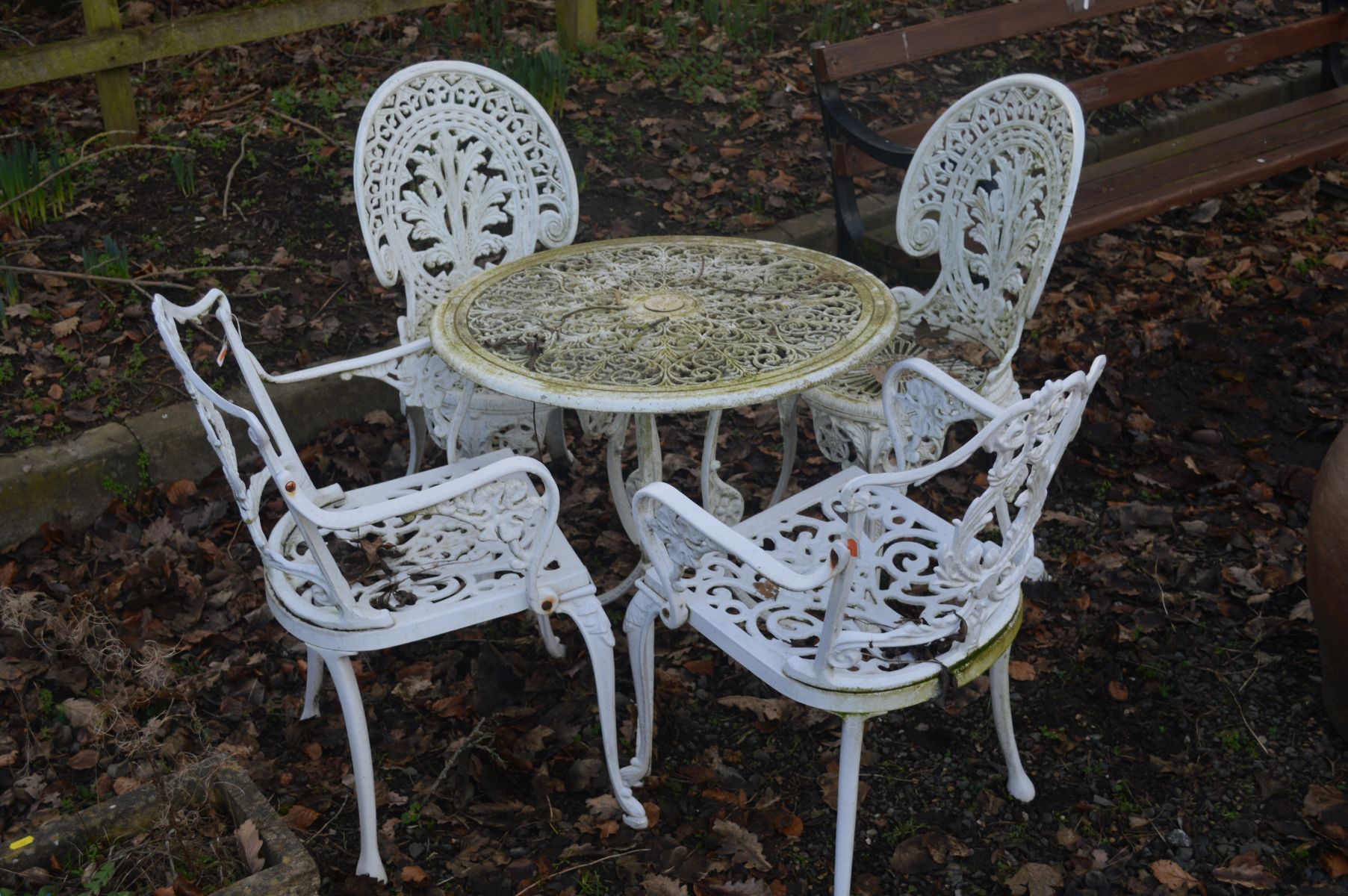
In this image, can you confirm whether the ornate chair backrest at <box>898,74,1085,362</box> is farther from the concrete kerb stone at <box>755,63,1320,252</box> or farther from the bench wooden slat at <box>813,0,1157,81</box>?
the concrete kerb stone at <box>755,63,1320,252</box>

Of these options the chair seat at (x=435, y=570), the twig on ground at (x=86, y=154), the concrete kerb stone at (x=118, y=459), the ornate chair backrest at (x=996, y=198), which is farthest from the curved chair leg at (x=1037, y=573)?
the twig on ground at (x=86, y=154)

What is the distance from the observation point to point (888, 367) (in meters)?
3.27

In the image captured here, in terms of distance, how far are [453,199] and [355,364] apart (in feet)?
2.94

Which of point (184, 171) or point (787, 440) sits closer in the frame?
point (787, 440)

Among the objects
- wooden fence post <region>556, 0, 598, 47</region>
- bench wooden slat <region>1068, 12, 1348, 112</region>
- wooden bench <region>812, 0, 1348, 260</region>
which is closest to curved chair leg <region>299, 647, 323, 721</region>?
wooden bench <region>812, 0, 1348, 260</region>

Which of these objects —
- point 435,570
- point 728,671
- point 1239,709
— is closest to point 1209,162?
point 1239,709

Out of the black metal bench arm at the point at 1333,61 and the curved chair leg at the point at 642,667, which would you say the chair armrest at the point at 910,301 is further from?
the black metal bench arm at the point at 1333,61

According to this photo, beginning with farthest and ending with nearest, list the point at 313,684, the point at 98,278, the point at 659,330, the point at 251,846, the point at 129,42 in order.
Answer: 1. the point at 129,42
2. the point at 98,278
3. the point at 313,684
4. the point at 659,330
5. the point at 251,846

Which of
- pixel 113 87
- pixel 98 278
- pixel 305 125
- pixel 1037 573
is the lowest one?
pixel 1037 573

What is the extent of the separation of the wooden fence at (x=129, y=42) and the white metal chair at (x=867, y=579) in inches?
128

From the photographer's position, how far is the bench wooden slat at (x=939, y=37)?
4223 millimetres

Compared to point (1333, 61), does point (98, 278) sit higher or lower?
lower

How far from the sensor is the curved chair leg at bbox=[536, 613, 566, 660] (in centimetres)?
324

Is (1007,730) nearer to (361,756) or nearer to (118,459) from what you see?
(361,756)
